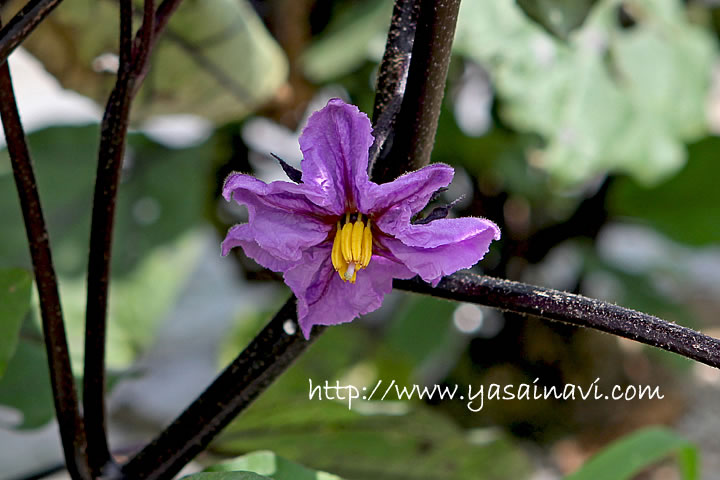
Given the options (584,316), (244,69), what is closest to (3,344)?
(584,316)

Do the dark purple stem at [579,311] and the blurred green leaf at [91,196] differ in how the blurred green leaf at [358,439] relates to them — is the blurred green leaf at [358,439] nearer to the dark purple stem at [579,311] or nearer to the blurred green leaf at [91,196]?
the dark purple stem at [579,311]

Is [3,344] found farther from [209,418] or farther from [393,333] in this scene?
[393,333]

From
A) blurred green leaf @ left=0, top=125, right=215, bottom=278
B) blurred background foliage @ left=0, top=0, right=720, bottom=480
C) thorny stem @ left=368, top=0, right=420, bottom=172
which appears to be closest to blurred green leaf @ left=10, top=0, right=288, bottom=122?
blurred background foliage @ left=0, top=0, right=720, bottom=480

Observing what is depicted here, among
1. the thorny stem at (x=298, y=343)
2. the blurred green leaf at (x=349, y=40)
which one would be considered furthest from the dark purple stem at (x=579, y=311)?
→ the blurred green leaf at (x=349, y=40)

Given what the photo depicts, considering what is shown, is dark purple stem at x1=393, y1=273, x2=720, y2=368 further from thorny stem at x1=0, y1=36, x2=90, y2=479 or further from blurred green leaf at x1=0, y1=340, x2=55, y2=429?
blurred green leaf at x1=0, y1=340, x2=55, y2=429

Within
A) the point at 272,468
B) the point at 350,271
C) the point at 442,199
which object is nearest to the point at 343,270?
the point at 350,271

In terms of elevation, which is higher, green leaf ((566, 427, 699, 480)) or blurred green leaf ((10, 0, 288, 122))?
blurred green leaf ((10, 0, 288, 122))
